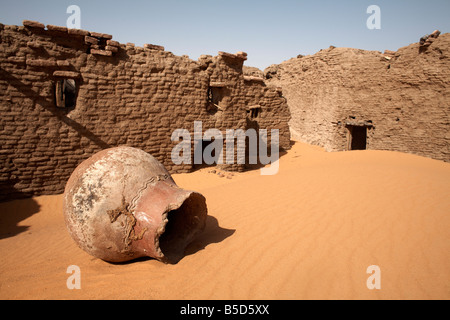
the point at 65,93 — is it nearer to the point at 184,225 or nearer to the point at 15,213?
the point at 15,213

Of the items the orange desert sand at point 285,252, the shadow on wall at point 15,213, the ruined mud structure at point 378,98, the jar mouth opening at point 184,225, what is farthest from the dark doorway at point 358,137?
the shadow on wall at point 15,213

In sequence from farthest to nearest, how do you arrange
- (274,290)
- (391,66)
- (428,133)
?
(391,66) → (428,133) → (274,290)

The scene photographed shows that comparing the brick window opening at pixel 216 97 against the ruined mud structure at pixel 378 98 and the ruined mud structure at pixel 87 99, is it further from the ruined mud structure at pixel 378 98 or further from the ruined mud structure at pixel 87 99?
the ruined mud structure at pixel 378 98

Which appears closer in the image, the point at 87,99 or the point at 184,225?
the point at 184,225

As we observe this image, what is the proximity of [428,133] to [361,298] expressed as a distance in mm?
9144

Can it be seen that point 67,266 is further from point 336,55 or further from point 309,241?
point 336,55

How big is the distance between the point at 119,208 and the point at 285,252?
6.60ft

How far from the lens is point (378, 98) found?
10711 mm

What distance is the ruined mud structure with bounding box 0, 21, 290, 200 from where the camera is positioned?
19.9ft

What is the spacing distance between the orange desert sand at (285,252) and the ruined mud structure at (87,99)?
54.2 inches

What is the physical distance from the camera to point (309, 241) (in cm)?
346

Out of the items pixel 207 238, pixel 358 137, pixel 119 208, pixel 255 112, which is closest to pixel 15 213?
pixel 119 208

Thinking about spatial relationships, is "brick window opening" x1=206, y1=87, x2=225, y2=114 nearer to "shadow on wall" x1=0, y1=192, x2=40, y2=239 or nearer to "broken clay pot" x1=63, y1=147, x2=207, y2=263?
"shadow on wall" x1=0, y1=192, x2=40, y2=239

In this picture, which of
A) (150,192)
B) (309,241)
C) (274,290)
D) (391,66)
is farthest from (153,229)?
(391,66)
